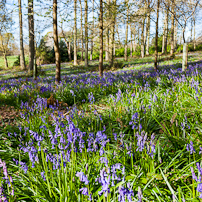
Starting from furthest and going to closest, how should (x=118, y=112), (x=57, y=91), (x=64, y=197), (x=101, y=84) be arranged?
(x=101, y=84), (x=57, y=91), (x=118, y=112), (x=64, y=197)

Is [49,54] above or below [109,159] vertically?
above

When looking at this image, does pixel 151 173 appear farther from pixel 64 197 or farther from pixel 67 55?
pixel 67 55

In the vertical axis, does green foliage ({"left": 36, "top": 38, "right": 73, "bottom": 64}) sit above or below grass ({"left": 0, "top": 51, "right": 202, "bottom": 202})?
above

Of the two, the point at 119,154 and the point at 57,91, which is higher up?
the point at 57,91

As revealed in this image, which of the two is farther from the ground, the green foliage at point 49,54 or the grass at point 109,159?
the green foliage at point 49,54

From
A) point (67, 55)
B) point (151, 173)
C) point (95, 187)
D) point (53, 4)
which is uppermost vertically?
point (67, 55)

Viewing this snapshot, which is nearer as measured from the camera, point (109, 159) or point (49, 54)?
point (109, 159)

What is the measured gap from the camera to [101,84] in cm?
636

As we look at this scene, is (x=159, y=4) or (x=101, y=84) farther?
(x=159, y=4)

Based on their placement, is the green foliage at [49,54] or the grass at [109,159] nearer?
the grass at [109,159]

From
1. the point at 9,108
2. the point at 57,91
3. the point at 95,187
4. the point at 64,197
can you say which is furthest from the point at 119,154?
the point at 9,108

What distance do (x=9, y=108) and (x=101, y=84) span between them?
10.6 feet

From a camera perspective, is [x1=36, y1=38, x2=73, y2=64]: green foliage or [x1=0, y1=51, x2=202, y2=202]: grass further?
[x1=36, y1=38, x2=73, y2=64]: green foliage

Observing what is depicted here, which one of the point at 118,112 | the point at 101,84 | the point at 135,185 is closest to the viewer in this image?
the point at 135,185
